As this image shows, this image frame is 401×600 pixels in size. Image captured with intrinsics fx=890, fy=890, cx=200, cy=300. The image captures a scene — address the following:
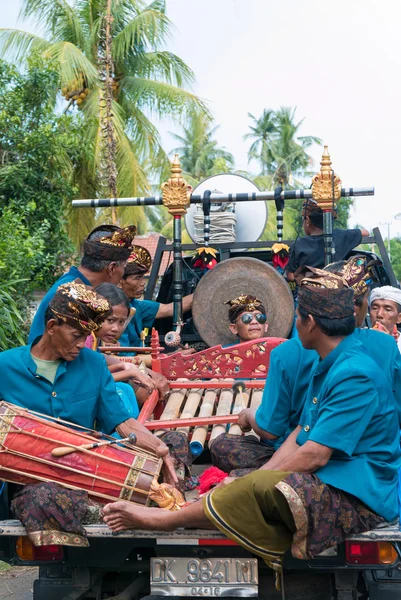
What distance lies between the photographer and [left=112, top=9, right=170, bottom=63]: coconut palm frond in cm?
1834

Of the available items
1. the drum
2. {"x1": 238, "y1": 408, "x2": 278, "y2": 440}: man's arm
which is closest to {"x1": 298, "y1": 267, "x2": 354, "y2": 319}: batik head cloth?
{"x1": 238, "y1": 408, "x2": 278, "y2": 440}: man's arm

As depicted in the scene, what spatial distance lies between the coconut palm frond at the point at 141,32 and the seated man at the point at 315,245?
12644 mm

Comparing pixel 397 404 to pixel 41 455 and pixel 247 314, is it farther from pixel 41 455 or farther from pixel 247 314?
pixel 247 314

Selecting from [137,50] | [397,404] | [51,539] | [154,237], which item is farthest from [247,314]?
[154,237]

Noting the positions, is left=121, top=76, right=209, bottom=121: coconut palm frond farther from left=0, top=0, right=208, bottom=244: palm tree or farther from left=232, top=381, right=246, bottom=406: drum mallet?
left=232, top=381, right=246, bottom=406: drum mallet

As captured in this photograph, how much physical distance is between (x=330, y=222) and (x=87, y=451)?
333 centimetres

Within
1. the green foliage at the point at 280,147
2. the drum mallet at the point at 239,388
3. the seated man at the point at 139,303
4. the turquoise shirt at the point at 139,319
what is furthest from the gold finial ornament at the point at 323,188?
the green foliage at the point at 280,147

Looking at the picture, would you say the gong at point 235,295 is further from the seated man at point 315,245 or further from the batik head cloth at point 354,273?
the batik head cloth at point 354,273

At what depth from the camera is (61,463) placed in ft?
11.9

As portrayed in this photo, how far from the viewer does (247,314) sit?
6109 millimetres

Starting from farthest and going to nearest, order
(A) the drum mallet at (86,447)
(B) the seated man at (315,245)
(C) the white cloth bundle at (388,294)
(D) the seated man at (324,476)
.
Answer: (B) the seated man at (315,245) → (C) the white cloth bundle at (388,294) → (A) the drum mallet at (86,447) → (D) the seated man at (324,476)

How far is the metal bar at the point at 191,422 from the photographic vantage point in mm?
4523

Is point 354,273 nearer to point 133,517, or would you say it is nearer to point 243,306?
point 133,517

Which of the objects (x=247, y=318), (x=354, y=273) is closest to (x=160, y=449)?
(x=354, y=273)
